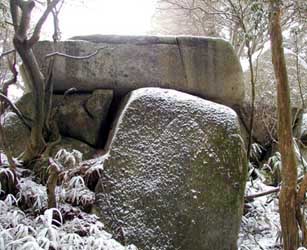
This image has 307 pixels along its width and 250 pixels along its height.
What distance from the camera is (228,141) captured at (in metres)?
3.06

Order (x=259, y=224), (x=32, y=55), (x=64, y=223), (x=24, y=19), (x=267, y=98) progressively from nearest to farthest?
(x=64, y=223) < (x=24, y=19) < (x=32, y=55) < (x=259, y=224) < (x=267, y=98)

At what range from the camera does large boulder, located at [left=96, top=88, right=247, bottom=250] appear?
2.85 meters

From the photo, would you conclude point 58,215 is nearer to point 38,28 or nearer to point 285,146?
point 38,28

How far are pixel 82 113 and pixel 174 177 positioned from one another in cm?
175

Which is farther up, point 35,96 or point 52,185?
point 35,96

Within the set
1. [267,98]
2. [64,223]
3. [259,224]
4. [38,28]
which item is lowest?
[259,224]

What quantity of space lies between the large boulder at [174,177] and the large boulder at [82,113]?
121cm

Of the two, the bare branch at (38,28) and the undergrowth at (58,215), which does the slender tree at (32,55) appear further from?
the undergrowth at (58,215)

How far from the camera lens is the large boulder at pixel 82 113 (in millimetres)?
4297

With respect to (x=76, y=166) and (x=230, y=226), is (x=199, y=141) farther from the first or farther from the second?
(x=76, y=166)

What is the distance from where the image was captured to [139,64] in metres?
4.43

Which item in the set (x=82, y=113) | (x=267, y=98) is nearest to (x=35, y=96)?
(x=82, y=113)

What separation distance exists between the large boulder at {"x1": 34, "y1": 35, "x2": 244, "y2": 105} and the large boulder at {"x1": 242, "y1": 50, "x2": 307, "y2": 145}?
2.69ft

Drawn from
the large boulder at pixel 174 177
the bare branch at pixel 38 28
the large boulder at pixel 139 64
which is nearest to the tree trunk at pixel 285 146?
the large boulder at pixel 174 177
